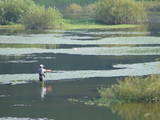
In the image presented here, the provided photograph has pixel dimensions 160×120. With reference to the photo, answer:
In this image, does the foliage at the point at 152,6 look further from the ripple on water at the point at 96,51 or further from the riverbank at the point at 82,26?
the ripple on water at the point at 96,51

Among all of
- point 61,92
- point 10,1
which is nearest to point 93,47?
point 61,92

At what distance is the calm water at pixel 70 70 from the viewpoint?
36438mm

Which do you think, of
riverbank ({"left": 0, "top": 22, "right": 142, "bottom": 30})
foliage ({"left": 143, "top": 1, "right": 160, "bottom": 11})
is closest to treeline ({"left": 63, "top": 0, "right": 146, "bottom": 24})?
riverbank ({"left": 0, "top": 22, "right": 142, "bottom": 30})

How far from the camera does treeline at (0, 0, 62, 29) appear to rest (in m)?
114

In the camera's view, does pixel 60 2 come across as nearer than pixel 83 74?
No

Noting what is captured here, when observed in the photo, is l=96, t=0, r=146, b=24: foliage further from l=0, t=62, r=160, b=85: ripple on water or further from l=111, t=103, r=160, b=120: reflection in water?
l=111, t=103, r=160, b=120: reflection in water

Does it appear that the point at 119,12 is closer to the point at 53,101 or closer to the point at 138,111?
the point at 53,101

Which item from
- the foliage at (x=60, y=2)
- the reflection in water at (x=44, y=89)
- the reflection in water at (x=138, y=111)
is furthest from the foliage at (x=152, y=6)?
the reflection in water at (x=138, y=111)

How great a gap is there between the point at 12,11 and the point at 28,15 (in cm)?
1096

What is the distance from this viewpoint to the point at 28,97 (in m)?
41.1

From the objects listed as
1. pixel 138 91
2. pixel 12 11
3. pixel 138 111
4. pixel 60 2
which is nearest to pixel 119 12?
pixel 12 11

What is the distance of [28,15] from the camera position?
114188 millimetres

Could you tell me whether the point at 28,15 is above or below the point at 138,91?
below

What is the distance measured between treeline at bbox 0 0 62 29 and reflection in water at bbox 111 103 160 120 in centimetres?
7628
